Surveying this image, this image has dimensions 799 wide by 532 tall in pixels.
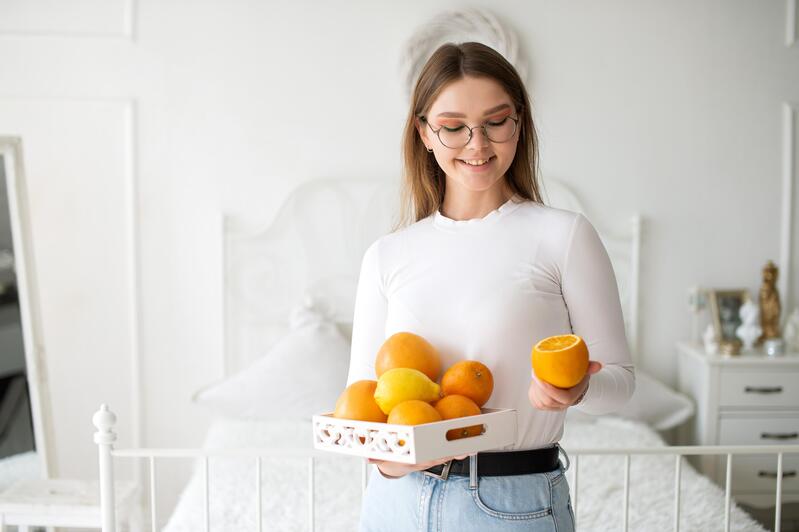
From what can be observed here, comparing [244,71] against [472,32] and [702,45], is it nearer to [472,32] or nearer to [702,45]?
[472,32]

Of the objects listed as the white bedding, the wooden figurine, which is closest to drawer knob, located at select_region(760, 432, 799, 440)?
the wooden figurine

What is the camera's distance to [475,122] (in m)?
1.18

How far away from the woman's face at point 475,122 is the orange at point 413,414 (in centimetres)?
34

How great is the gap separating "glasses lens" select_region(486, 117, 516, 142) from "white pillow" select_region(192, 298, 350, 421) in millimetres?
1975

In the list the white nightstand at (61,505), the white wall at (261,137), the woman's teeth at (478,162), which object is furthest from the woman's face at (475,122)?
the white wall at (261,137)

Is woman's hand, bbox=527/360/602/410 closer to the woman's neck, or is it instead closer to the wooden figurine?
the woman's neck

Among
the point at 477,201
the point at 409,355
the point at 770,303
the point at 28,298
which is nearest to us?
the point at 409,355

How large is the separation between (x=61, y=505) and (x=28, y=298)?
0.85 meters

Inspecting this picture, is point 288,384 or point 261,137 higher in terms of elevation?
point 261,137

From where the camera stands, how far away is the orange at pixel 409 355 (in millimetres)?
1091

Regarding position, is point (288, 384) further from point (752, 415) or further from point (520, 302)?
point (520, 302)

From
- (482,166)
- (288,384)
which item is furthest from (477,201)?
(288,384)

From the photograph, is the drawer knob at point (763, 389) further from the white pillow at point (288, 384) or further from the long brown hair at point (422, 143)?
the long brown hair at point (422, 143)

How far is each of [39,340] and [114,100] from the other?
0.99 m
